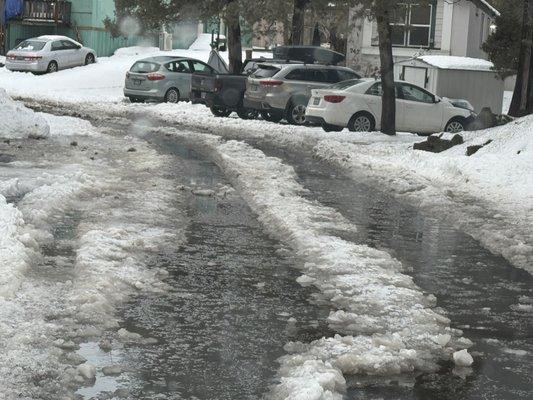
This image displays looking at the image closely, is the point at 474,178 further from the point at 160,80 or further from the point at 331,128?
the point at 160,80

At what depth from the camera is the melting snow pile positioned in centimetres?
674

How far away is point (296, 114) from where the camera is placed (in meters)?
29.8

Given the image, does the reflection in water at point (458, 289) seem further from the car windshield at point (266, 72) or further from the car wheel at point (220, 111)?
the car wheel at point (220, 111)

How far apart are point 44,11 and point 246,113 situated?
77.9ft

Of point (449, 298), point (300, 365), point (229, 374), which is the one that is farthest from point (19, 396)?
point (449, 298)

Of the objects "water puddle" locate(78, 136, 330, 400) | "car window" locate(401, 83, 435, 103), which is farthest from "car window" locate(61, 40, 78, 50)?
"water puddle" locate(78, 136, 330, 400)

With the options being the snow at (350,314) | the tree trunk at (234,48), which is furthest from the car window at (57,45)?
the snow at (350,314)

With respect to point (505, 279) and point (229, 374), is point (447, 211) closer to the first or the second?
point (505, 279)

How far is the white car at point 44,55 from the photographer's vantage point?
4647 cm

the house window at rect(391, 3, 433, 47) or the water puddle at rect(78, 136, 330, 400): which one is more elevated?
the house window at rect(391, 3, 433, 47)

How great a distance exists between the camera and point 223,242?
1134cm

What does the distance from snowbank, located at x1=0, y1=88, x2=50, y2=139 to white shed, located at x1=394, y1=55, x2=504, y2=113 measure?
18.9 meters

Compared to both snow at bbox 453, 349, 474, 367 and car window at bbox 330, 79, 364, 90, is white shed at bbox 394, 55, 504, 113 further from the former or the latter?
snow at bbox 453, 349, 474, 367

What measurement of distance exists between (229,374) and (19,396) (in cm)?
132
